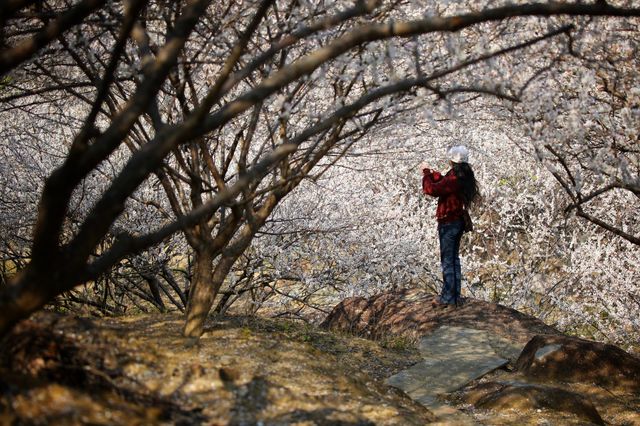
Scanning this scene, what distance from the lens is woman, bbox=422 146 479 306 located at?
25.9 feet

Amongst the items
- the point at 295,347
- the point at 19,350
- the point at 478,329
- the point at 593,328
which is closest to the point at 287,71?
the point at 19,350

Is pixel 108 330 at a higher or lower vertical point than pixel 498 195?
lower

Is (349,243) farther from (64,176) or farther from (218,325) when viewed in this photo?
(64,176)

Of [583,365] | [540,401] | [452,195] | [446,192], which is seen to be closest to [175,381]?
[540,401]

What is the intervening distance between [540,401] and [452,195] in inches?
119

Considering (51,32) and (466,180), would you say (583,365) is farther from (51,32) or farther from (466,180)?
(51,32)

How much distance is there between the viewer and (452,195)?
8.01 meters

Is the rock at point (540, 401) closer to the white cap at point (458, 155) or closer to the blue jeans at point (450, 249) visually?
the blue jeans at point (450, 249)

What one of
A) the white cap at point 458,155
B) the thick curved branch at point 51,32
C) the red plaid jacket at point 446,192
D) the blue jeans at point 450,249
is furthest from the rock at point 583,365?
the thick curved branch at point 51,32

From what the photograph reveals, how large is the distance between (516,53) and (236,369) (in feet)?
11.1

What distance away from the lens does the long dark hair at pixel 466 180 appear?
310 inches

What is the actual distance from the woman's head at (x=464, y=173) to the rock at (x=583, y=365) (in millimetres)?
1995

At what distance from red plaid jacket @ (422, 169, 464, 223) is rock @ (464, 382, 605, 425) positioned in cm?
267

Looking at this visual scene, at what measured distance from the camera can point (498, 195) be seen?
1262 centimetres
